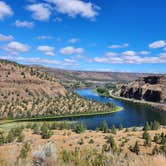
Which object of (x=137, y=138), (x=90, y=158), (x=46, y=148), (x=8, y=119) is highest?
(x=46, y=148)

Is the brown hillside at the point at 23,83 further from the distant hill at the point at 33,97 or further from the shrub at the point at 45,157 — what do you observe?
the shrub at the point at 45,157

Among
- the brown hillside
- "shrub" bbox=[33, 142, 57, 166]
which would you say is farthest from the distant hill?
"shrub" bbox=[33, 142, 57, 166]

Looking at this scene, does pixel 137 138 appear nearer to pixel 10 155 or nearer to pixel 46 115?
pixel 10 155

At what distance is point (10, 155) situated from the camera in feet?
33.8

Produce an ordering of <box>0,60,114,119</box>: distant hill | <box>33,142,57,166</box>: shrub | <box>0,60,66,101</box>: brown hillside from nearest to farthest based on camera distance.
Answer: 1. <box>33,142,57,166</box>: shrub
2. <box>0,60,114,119</box>: distant hill
3. <box>0,60,66,101</box>: brown hillside

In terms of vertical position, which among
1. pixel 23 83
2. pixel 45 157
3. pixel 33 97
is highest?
pixel 45 157

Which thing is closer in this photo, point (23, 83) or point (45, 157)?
point (45, 157)

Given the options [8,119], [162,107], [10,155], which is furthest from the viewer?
[162,107]

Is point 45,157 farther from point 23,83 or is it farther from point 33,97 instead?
point 23,83

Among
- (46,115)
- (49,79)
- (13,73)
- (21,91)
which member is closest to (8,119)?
(46,115)

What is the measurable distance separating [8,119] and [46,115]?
20665mm

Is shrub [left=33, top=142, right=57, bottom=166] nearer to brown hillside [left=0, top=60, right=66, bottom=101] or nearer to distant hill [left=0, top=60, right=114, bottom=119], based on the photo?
distant hill [left=0, top=60, right=114, bottom=119]

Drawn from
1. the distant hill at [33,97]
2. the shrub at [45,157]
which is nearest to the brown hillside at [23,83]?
the distant hill at [33,97]

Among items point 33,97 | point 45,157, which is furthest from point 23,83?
point 45,157
